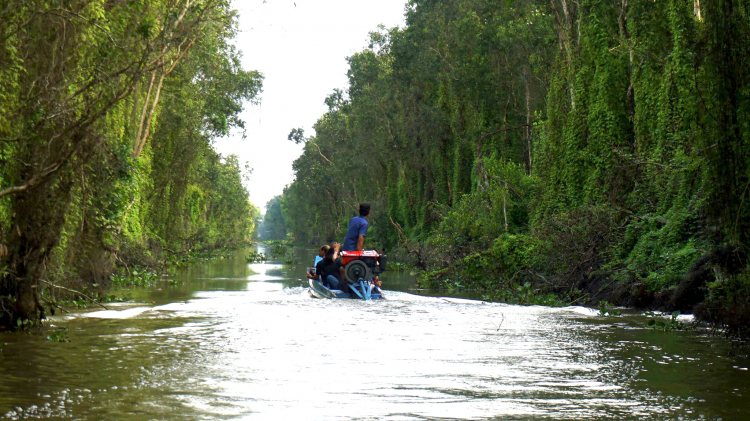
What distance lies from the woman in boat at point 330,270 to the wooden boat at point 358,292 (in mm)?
252

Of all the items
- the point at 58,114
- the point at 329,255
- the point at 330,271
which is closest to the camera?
the point at 58,114

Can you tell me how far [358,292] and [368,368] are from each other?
34.1 feet

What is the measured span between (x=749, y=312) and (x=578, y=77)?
1746 centimetres

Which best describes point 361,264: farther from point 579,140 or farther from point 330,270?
point 579,140

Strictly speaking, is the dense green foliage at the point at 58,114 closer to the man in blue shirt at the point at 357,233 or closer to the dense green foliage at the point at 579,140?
the man in blue shirt at the point at 357,233

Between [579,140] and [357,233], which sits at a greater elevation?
[579,140]

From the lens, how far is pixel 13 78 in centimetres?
1212

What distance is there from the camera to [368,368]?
9.98m

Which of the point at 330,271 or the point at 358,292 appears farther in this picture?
the point at 330,271

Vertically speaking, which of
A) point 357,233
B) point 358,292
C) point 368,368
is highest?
point 357,233

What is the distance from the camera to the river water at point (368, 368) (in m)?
7.63

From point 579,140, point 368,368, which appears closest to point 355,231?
point 579,140

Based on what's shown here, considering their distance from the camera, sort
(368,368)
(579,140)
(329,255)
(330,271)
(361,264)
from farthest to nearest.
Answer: (579,140) → (329,255) → (330,271) → (361,264) → (368,368)

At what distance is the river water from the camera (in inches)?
300
